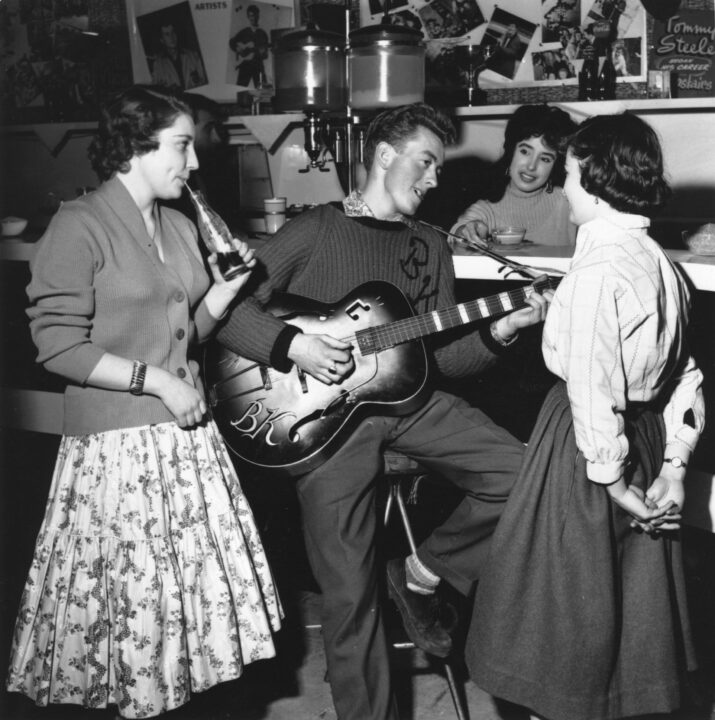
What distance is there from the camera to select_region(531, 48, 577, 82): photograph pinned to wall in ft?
11.9

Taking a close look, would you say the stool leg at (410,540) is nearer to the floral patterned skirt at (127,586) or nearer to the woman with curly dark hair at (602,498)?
the woman with curly dark hair at (602,498)

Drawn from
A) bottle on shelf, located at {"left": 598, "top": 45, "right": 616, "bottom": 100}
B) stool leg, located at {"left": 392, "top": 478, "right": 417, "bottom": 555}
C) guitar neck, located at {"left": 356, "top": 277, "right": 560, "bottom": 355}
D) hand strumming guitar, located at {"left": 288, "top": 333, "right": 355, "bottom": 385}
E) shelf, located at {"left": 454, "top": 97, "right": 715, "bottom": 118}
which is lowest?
stool leg, located at {"left": 392, "top": 478, "right": 417, "bottom": 555}

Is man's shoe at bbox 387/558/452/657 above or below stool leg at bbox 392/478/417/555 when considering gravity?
below

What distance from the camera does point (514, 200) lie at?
358 cm

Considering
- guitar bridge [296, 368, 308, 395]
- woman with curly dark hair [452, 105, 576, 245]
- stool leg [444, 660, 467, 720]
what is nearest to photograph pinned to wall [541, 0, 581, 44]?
woman with curly dark hair [452, 105, 576, 245]

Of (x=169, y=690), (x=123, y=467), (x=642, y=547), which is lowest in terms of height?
(x=169, y=690)

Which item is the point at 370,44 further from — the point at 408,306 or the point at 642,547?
the point at 642,547

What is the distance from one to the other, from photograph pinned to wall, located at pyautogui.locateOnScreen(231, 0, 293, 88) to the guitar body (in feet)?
7.07

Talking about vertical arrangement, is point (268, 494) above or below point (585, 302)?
below

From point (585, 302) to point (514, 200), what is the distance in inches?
80.4

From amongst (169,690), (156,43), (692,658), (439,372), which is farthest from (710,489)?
(156,43)

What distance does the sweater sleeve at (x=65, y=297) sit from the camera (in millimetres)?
1815

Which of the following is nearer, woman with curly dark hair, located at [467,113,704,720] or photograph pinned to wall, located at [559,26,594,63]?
woman with curly dark hair, located at [467,113,704,720]

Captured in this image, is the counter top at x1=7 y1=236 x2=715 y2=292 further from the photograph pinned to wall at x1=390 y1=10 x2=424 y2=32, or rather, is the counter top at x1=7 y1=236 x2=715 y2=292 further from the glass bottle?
the photograph pinned to wall at x1=390 y1=10 x2=424 y2=32
